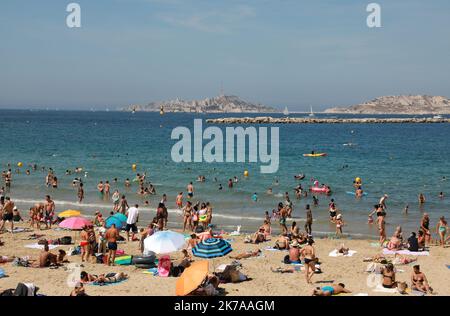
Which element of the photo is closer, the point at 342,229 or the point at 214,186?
the point at 342,229

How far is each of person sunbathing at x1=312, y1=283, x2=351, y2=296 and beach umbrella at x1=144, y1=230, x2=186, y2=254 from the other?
4.32 m

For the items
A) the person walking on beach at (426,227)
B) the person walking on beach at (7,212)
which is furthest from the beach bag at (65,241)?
the person walking on beach at (426,227)

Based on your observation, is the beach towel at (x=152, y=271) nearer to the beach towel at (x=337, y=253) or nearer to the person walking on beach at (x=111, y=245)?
the person walking on beach at (x=111, y=245)

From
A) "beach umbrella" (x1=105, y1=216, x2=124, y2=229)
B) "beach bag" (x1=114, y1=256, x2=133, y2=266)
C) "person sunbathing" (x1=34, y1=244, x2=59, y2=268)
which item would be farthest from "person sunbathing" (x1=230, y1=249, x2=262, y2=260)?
"person sunbathing" (x1=34, y1=244, x2=59, y2=268)

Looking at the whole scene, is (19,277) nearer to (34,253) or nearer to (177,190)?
(34,253)

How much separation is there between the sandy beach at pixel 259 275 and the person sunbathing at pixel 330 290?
35 cm

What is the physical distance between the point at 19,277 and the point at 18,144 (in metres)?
58.9

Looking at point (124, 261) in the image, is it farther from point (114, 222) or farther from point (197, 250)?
point (114, 222)

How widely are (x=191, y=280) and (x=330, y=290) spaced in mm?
3515

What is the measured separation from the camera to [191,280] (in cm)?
1089

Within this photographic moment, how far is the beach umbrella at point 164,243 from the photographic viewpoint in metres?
13.9

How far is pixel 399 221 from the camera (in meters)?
23.4

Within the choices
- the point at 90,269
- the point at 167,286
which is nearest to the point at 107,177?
the point at 90,269

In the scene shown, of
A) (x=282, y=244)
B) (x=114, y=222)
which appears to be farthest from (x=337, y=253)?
(x=114, y=222)
